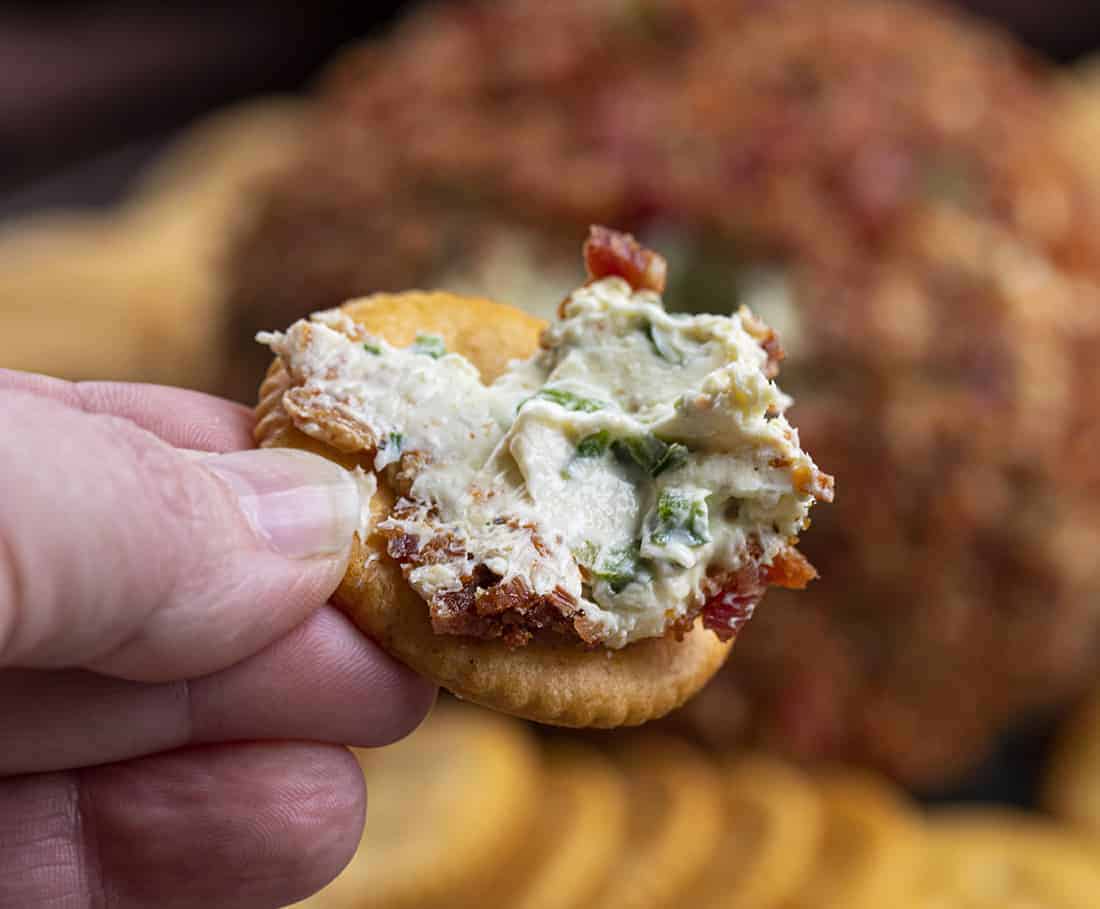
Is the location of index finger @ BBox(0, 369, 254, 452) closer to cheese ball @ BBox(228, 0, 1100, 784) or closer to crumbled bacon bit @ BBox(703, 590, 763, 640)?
crumbled bacon bit @ BBox(703, 590, 763, 640)

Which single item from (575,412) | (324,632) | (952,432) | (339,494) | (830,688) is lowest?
(830,688)

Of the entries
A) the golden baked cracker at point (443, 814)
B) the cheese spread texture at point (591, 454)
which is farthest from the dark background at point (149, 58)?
the cheese spread texture at point (591, 454)

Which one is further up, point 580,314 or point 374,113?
point 580,314

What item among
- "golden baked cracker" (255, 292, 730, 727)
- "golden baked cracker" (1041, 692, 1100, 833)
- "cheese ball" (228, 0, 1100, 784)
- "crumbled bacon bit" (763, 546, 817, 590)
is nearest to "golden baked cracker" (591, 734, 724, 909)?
"cheese ball" (228, 0, 1100, 784)

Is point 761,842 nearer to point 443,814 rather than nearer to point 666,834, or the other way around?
point 666,834

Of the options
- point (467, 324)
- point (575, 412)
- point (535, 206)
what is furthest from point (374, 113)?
point (575, 412)

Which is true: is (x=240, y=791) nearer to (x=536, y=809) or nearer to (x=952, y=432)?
(x=536, y=809)
